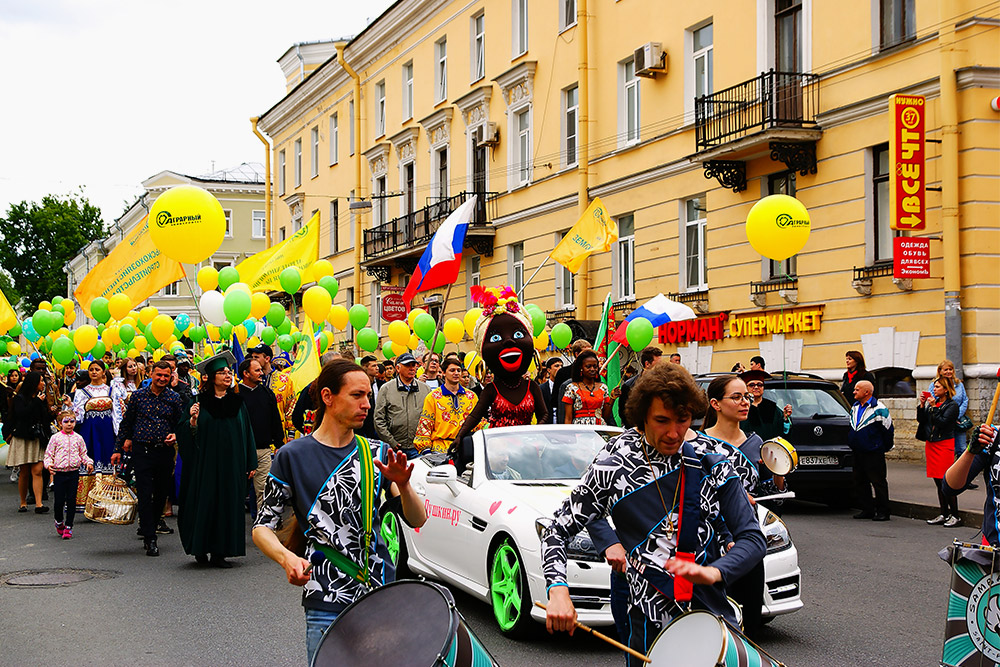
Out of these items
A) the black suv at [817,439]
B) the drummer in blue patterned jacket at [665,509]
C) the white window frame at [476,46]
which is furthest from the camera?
the white window frame at [476,46]

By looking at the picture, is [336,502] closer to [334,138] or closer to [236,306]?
[236,306]

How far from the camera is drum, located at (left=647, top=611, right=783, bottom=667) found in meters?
3.44

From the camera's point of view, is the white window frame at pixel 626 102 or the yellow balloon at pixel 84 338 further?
the white window frame at pixel 626 102

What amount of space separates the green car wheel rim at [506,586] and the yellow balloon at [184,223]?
260 inches

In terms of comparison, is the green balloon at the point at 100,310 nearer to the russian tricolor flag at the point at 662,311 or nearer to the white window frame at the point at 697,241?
the russian tricolor flag at the point at 662,311

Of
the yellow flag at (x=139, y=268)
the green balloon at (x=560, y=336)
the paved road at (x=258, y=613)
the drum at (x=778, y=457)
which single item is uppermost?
the yellow flag at (x=139, y=268)

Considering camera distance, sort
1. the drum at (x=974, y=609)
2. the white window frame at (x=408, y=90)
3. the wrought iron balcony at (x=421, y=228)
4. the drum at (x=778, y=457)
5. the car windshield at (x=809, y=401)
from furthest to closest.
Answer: the white window frame at (x=408, y=90) → the wrought iron balcony at (x=421, y=228) → the car windshield at (x=809, y=401) → the drum at (x=778, y=457) → the drum at (x=974, y=609)

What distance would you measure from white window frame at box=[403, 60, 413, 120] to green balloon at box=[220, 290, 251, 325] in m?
21.4

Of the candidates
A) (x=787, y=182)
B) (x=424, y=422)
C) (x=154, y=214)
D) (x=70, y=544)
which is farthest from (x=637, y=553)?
(x=787, y=182)

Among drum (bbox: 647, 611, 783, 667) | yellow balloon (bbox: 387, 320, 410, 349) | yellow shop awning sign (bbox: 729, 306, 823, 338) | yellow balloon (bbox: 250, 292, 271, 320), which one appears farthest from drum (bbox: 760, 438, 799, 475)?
yellow balloon (bbox: 387, 320, 410, 349)

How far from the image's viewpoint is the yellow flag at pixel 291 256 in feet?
63.6

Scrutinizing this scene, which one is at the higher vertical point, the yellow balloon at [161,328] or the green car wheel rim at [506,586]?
the yellow balloon at [161,328]

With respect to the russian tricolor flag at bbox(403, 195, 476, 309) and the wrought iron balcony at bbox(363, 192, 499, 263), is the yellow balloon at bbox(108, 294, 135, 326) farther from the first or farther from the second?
the wrought iron balcony at bbox(363, 192, 499, 263)

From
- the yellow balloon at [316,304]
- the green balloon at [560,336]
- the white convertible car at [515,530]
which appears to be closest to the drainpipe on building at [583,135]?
the green balloon at [560,336]
